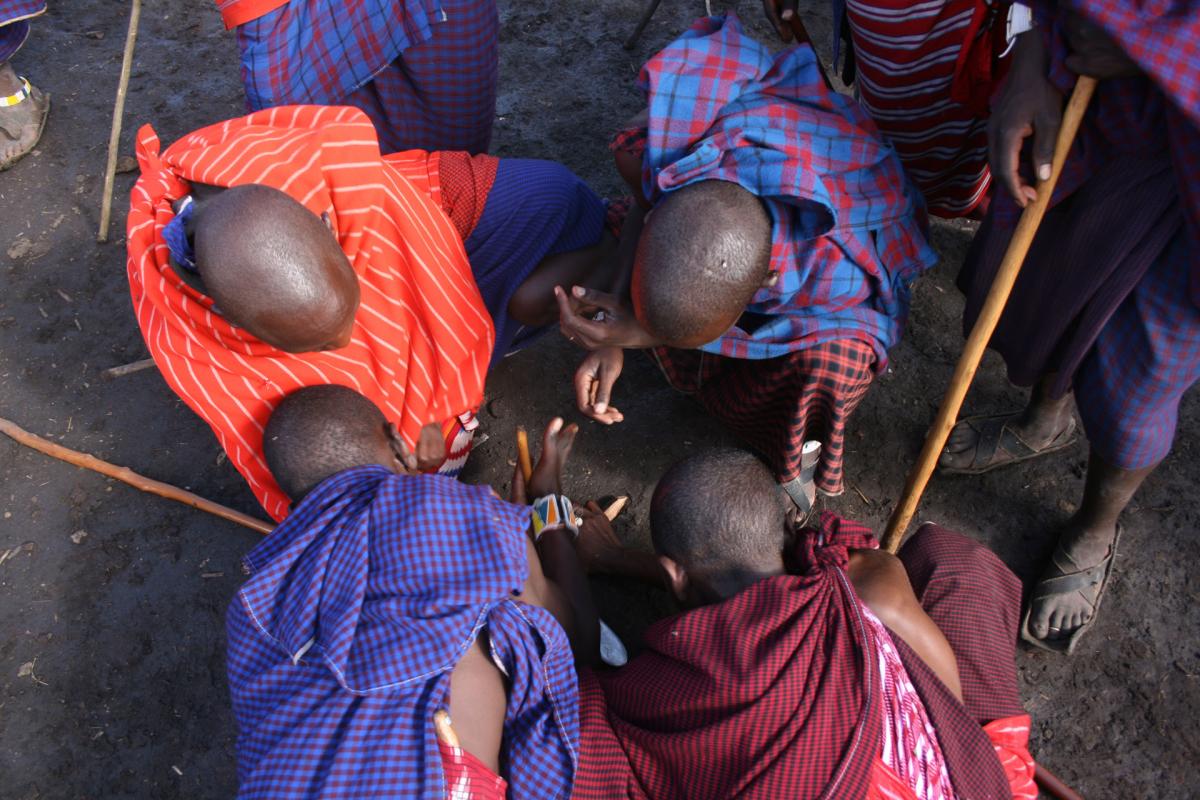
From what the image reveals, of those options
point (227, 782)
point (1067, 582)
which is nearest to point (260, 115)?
point (227, 782)

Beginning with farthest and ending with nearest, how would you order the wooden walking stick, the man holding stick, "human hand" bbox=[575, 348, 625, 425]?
the wooden walking stick → "human hand" bbox=[575, 348, 625, 425] → the man holding stick

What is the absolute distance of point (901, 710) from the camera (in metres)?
1.66

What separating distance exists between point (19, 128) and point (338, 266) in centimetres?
289

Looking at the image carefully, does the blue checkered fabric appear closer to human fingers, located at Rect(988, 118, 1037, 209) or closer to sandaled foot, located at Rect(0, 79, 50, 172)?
human fingers, located at Rect(988, 118, 1037, 209)

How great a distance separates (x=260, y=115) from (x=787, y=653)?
6.14ft

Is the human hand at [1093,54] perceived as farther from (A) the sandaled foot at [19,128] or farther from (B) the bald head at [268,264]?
(A) the sandaled foot at [19,128]

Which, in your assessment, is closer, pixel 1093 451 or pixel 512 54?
pixel 1093 451

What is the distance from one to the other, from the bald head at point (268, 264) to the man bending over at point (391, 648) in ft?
0.87

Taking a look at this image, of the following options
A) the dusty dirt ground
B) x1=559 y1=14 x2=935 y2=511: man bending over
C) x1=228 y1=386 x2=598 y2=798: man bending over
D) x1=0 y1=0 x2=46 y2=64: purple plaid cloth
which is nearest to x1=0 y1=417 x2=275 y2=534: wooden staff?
the dusty dirt ground

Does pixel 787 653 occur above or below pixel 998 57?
below

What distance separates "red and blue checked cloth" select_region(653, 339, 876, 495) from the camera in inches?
88.9

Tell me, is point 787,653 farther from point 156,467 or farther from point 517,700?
point 156,467

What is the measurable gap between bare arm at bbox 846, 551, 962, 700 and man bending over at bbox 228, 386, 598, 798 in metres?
0.67

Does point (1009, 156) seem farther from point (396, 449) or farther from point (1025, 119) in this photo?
point (396, 449)
